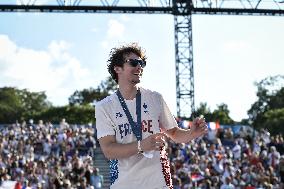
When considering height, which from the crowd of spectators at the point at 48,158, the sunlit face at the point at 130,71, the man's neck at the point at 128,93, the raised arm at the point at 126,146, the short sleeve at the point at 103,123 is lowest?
the crowd of spectators at the point at 48,158

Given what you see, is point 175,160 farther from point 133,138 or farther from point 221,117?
point 221,117

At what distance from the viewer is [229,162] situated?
1959cm

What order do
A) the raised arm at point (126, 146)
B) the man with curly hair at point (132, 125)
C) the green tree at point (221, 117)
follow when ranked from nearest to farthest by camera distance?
the raised arm at point (126, 146)
the man with curly hair at point (132, 125)
the green tree at point (221, 117)

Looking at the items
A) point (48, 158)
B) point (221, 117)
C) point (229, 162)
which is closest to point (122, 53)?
point (229, 162)

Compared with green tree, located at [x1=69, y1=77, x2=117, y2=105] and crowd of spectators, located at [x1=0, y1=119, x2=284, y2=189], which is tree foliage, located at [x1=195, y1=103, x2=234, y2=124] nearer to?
green tree, located at [x1=69, y1=77, x2=117, y2=105]

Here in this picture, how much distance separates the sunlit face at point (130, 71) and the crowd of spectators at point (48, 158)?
14.3 m

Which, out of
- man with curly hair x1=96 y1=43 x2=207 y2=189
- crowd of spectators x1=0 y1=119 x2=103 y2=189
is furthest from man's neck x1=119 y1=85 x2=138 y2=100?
crowd of spectators x1=0 y1=119 x2=103 y2=189

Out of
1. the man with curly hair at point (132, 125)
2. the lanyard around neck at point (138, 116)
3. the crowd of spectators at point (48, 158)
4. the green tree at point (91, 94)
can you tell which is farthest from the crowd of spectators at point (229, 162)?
the green tree at point (91, 94)

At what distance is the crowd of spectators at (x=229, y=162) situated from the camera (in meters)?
17.9

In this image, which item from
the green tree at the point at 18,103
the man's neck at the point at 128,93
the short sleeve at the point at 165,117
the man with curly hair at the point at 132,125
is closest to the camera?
the man with curly hair at the point at 132,125

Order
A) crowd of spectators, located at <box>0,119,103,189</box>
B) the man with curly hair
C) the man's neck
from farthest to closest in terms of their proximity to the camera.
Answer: crowd of spectators, located at <box>0,119,103,189</box> < the man's neck < the man with curly hair

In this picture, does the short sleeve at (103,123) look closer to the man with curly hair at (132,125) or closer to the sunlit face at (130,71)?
the man with curly hair at (132,125)

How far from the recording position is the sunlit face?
13.9 feet

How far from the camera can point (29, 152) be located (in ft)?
75.5
